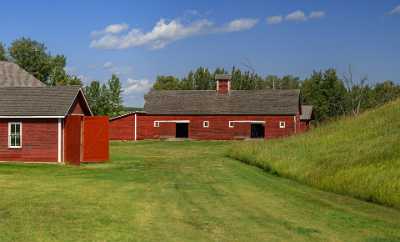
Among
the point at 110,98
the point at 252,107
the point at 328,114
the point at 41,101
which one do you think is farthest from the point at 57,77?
the point at 41,101

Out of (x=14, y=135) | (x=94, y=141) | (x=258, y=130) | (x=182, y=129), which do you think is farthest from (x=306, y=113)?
(x=14, y=135)

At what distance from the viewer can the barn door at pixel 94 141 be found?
27.5m

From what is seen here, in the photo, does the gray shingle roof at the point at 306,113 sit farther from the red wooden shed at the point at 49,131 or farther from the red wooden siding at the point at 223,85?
the red wooden shed at the point at 49,131

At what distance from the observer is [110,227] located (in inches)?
393

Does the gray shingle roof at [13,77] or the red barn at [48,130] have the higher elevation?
the gray shingle roof at [13,77]

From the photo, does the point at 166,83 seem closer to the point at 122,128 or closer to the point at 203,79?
the point at 203,79

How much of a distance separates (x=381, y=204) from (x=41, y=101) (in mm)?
19263

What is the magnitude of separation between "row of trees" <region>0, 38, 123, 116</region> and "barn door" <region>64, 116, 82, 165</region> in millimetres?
47166

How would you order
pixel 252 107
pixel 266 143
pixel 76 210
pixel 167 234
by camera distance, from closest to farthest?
1. pixel 167 234
2. pixel 76 210
3. pixel 266 143
4. pixel 252 107

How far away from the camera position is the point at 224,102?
5950 cm

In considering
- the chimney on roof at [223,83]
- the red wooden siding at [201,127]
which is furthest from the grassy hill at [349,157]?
the chimney on roof at [223,83]

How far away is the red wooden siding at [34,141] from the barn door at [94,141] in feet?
4.79

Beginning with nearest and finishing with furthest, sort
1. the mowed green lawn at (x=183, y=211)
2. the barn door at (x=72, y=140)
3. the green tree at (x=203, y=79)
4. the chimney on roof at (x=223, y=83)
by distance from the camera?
the mowed green lawn at (x=183, y=211)
the barn door at (x=72, y=140)
the chimney on roof at (x=223, y=83)
the green tree at (x=203, y=79)

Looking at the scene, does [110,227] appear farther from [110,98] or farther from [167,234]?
[110,98]
